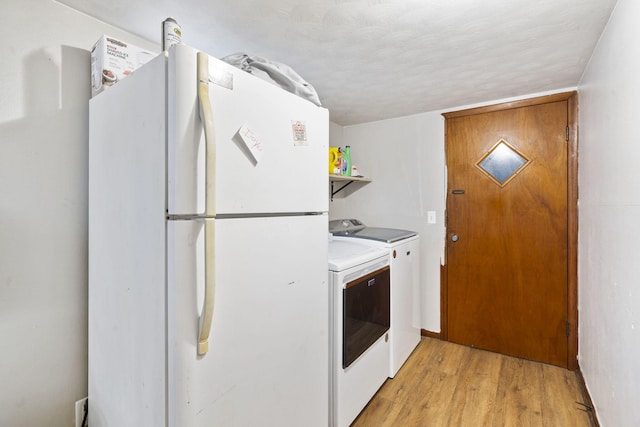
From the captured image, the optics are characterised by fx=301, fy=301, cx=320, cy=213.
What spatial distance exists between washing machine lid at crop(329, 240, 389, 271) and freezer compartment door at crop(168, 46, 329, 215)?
0.40 m

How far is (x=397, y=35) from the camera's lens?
153 cm

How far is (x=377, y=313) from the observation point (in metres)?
1.94

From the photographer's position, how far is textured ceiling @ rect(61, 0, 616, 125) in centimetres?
131

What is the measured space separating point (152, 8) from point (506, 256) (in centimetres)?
282

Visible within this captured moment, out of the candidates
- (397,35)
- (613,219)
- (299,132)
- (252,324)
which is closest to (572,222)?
(613,219)

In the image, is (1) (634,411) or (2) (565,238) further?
(2) (565,238)

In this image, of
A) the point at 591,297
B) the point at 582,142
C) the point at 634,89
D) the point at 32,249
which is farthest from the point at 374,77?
the point at 32,249

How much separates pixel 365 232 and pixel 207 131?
1.84 metres

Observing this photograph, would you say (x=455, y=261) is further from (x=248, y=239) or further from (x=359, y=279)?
(x=248, y=239)

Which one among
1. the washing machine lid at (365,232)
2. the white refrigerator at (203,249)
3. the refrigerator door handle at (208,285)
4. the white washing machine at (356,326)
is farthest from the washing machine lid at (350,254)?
the refrigerator door handle at (208,285)

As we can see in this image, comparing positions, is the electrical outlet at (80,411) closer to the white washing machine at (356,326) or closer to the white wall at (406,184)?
the white washing machine at (356,326)

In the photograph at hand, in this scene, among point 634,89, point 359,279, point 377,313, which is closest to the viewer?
point 634,89

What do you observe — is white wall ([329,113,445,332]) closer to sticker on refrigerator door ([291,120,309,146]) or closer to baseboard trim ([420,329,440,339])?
baseboard trim ([420,329,440,339])

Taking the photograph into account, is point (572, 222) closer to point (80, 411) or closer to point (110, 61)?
point (110, 61)
